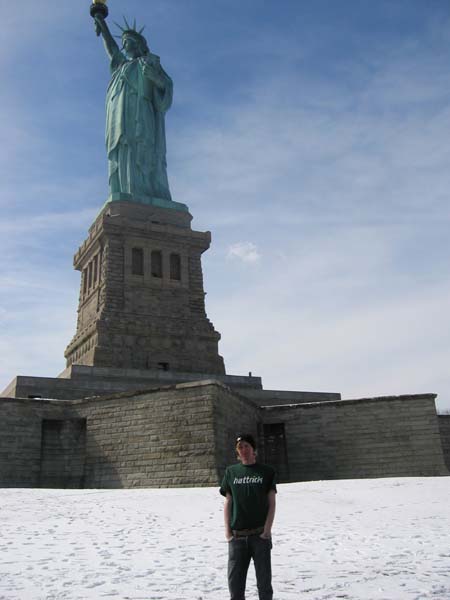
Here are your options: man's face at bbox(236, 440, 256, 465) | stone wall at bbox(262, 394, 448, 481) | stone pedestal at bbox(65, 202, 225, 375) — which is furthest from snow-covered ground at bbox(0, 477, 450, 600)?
stone pedestal at bbox(65, 202, 225, 375)

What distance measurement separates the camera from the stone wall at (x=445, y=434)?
24.5 m

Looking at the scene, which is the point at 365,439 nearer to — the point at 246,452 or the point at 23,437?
the point at 23,437

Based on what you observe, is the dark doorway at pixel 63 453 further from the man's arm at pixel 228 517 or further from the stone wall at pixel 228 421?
the man's arm at pixel 228 517

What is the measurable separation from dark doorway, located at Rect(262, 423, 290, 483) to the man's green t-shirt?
58.2ft

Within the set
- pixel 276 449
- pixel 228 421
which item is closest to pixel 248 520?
pixel 228 421

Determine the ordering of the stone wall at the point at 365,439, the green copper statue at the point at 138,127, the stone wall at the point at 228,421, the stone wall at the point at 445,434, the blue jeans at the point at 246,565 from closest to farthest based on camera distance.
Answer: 1. the blue jeans at the point at 246,565
2. the stone wall at the point at 228,421
3. the stone wall at the point at 365,439
4. the stone wall at the point at 445,434
5. the green copper statue at the point at 138,127

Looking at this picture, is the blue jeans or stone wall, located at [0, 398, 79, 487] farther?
stone wall, located at [0, 398, 79, 487]

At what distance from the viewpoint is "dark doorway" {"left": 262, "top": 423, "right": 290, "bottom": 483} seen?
22505 mm

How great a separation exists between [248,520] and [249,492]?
224 mm

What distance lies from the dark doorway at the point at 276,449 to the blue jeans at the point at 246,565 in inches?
701

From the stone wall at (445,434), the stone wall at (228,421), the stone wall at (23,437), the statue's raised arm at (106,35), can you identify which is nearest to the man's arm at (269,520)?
the stone wall at (228,421)

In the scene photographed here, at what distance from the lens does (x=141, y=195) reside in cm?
3434

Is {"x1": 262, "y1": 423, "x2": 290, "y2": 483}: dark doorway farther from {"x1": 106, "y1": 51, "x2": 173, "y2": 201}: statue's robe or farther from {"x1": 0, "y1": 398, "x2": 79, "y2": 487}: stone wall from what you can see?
{"x1": 106, "y1": 51, "x2": 173, "y2": 201}: statue's robe

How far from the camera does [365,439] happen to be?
21.8m
